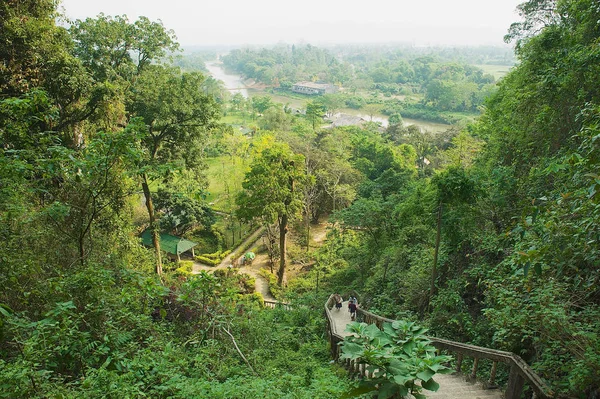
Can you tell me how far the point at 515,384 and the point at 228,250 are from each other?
1874cm

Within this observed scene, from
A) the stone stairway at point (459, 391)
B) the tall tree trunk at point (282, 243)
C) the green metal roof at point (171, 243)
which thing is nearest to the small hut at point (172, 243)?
the green metal roof at point (171, 243)

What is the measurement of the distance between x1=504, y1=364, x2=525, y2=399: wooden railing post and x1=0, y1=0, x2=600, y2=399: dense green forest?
0.76ft

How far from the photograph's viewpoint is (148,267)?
10336 millimetres

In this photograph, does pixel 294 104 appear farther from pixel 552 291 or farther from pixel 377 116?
pixel 552 291

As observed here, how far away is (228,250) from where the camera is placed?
2178cm

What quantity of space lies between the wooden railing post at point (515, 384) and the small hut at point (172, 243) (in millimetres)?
17483

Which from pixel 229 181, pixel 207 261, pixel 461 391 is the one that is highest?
pixel 461 391

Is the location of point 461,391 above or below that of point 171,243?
above

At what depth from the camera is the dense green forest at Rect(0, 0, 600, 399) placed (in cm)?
390

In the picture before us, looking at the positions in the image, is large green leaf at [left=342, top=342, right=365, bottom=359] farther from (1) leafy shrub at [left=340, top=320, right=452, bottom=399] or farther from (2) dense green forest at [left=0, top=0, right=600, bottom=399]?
(2) dense green forest at [left=0, top=0, right=600, bottom=399]

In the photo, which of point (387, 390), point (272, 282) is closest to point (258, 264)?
point (272, 282)

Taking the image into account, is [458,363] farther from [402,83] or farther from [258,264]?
[402,83]

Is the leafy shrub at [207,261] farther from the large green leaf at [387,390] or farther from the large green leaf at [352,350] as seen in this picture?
the large green leaf at [387,390]

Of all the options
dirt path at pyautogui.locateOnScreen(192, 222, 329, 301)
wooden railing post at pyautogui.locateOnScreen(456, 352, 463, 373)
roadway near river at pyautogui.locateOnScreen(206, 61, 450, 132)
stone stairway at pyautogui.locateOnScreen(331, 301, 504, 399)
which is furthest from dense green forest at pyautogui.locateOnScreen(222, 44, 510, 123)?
stone stairway at pyautogui.locateOnScreen(331, 301, 504, 399)
